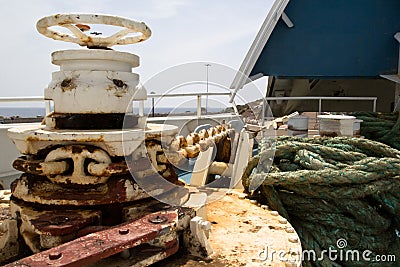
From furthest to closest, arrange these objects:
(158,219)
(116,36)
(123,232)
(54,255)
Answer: (116,36) → (158,219) → (123,232) → (54,255)

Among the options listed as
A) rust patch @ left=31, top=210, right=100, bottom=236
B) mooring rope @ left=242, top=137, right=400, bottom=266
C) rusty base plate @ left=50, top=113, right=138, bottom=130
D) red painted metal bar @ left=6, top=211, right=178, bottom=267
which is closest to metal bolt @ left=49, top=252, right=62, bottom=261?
red painted metal bar @ left=6, top=211, right=178, bottom=267

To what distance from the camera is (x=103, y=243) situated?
0.97 meters

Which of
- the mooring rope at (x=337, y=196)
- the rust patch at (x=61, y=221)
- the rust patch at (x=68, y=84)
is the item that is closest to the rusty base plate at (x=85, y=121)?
the rust patch at (x=68, y=84)

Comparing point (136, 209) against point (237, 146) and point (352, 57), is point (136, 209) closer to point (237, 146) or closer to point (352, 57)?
point (237, 146)

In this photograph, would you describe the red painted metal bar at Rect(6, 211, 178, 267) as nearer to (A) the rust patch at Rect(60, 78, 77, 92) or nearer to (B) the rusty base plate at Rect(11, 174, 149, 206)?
(B) the rusty base plate at Rect(11, 174, 149, 206)

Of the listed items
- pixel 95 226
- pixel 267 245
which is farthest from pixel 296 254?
pixel 95 226

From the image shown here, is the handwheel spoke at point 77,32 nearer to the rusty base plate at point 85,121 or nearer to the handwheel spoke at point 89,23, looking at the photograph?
the handwheel spoke at point 89,23

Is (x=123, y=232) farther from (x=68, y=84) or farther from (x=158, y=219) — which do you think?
(x=68, y=84)

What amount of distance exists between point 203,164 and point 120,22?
1311 mm

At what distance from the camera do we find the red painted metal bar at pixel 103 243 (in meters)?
0.89

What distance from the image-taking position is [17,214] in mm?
1271

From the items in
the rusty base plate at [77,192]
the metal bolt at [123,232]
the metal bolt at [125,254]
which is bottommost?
the metal bolt at [125,254]

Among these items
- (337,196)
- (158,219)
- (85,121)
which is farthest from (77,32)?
(337,196)

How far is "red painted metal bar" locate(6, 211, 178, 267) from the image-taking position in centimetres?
89
